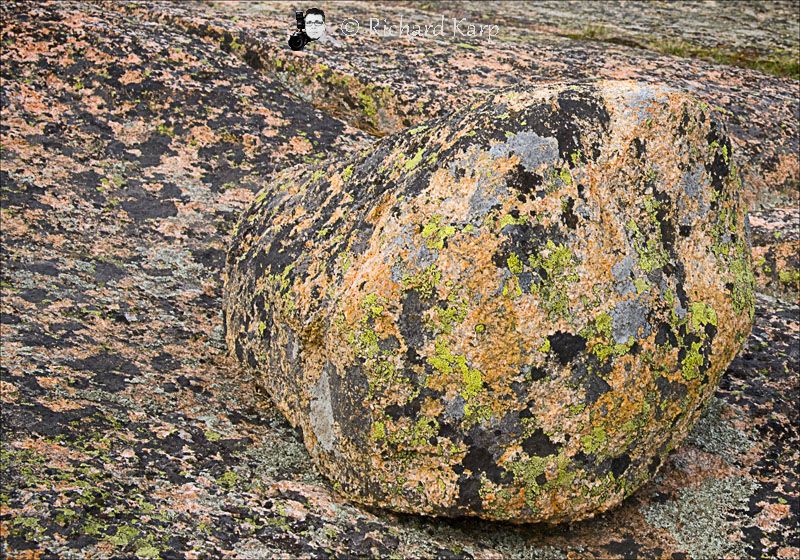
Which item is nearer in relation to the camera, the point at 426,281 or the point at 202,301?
the point at 426,281

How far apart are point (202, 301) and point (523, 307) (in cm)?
297

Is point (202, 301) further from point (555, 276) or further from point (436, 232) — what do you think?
point (555, 276)

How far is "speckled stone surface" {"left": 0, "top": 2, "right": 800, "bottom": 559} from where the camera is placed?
14.5ft

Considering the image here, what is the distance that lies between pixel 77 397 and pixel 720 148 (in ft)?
13.1

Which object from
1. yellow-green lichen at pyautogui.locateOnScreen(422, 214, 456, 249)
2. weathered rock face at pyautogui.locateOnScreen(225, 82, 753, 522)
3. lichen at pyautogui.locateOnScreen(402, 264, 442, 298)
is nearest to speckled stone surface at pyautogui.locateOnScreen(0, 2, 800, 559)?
weathered rock face at pyautogui.locateOnScreen(225, 82, 753, 522)

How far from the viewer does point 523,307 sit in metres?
4.37

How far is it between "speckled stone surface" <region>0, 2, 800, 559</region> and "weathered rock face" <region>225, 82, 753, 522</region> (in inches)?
15.7

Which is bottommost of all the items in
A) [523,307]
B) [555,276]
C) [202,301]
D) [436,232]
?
[202,301]

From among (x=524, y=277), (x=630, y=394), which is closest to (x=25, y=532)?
(x=524, y=277)

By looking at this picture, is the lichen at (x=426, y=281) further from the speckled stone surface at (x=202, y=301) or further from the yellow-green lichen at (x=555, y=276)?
the speckled stone surface at (x=202, y=301)

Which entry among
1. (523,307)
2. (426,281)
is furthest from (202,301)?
(523,307)

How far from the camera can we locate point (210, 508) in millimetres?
4379

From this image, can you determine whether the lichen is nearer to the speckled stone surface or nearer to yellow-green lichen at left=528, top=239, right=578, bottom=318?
yellow-green lichen at left=528, top=239, right=578, bottom=318

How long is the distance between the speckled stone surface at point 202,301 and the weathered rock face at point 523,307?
0.40 meters
